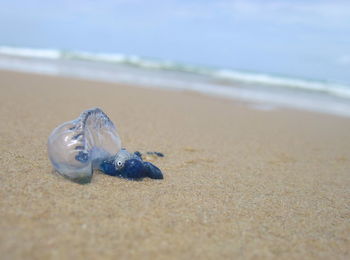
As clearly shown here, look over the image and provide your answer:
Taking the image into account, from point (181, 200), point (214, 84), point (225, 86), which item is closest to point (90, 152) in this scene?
point (181, 200)

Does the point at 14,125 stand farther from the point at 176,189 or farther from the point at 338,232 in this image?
the point at 338,232

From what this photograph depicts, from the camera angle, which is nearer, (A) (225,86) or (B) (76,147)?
(B) (76,147)

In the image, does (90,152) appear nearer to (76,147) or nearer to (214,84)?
(76,147)

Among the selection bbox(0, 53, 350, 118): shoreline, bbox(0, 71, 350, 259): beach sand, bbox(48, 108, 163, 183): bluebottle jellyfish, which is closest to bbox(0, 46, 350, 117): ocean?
bbox(0, 53, 350, 118): shoreline

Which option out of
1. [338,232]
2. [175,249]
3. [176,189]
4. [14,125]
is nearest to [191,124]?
[14,125]

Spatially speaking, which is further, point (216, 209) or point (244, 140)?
point (244, 140)

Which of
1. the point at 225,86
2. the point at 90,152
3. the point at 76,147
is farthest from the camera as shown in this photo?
the point at 225,86

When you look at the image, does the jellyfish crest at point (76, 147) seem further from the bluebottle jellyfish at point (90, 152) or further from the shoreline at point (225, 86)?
the shoreline at point (225, 86)
